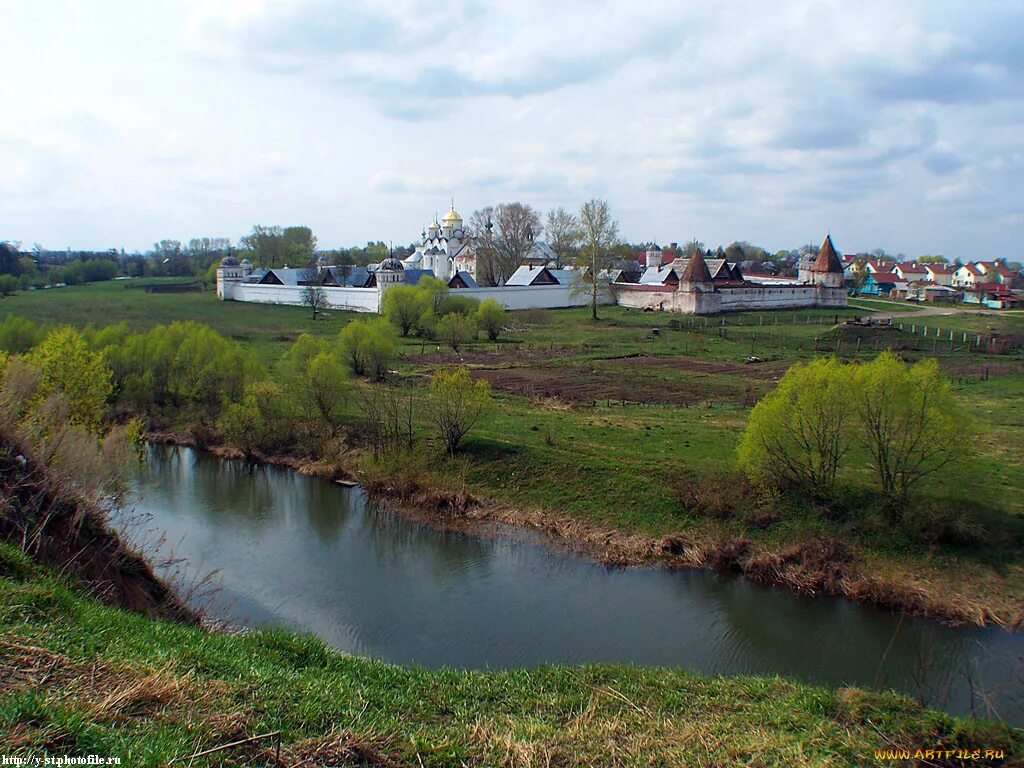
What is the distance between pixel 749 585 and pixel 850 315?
38.3 meters

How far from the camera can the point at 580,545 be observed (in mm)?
13742

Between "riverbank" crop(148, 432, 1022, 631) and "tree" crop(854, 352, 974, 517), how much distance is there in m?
1.63

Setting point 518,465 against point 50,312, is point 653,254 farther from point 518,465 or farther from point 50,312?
point 518,465

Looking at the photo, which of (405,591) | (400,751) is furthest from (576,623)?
(400,751)

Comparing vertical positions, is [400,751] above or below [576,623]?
above

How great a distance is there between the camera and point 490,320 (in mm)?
35938

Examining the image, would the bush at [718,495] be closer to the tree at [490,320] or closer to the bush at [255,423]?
the bush at [255,423]

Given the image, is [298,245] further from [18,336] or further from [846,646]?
[846,646]

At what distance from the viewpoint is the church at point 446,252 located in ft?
186

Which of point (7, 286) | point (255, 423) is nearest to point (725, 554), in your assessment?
point (255, 423)

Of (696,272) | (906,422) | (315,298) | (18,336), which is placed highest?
(696,272)

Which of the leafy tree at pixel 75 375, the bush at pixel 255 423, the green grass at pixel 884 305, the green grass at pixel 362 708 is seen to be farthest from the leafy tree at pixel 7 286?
the green grass at pixel 884 305

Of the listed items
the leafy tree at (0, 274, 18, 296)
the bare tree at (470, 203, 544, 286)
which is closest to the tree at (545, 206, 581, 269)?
the bare tree at (470, 203, 544, 286)

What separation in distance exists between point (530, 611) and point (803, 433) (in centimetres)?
596
